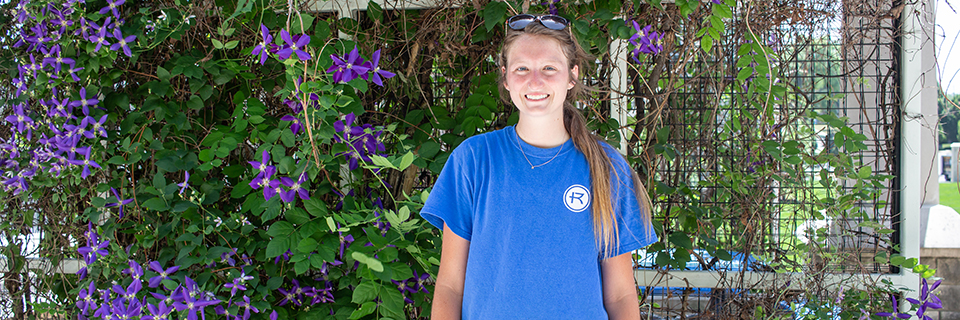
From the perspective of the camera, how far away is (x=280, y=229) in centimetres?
142

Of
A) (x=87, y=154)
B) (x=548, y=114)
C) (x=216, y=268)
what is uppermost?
(x=548, y=114)

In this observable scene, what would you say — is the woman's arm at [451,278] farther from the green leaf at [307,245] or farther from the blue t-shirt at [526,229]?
the green leaf at [307,245]

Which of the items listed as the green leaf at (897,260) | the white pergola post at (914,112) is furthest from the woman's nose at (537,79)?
the white pergola post at (914,112)

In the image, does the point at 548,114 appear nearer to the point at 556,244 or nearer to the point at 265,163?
the point at 556,244

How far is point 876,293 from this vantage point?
1912 mm

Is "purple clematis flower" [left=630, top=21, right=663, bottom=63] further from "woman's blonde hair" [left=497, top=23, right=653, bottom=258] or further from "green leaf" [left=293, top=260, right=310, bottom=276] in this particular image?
"green leaf" [left=293, top=260, right=310, bottom=276]

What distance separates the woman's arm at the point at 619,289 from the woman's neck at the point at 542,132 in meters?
0.25

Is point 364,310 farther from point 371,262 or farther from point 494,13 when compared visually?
point 494,13

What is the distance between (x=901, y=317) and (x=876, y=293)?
0.10 m

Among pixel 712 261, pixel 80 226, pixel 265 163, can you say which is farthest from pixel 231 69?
pixel 712 261

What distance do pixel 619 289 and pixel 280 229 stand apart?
2.72 feet

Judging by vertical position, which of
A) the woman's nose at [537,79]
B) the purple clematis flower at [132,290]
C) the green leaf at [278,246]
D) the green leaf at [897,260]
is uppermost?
the woman's nose at [537,79]

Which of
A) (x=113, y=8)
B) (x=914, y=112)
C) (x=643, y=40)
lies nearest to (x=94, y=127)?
(x=113, y=8)

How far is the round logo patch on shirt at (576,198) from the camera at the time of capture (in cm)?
108
